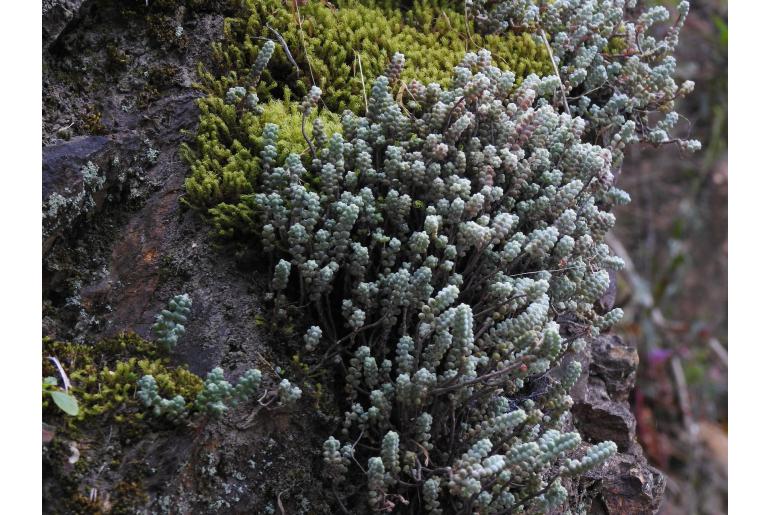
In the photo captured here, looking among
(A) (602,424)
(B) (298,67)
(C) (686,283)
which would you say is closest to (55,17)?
(B) (298,67)

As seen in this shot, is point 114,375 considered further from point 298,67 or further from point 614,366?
point 614,366

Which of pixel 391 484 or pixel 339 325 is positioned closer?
pixel 391 484

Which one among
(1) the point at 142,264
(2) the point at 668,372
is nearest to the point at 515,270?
(1) the point at 142,264

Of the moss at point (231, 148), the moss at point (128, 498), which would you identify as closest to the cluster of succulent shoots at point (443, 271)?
the moss at point (231, 148)

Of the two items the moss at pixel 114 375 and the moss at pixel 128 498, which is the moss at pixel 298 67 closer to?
the moss at pixel 114 375

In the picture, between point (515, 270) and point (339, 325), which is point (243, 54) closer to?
point (339, 325)

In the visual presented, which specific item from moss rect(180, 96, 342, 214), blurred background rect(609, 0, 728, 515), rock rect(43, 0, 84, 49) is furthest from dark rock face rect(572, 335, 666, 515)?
blurred background rect(609, 0, 728, 515)
